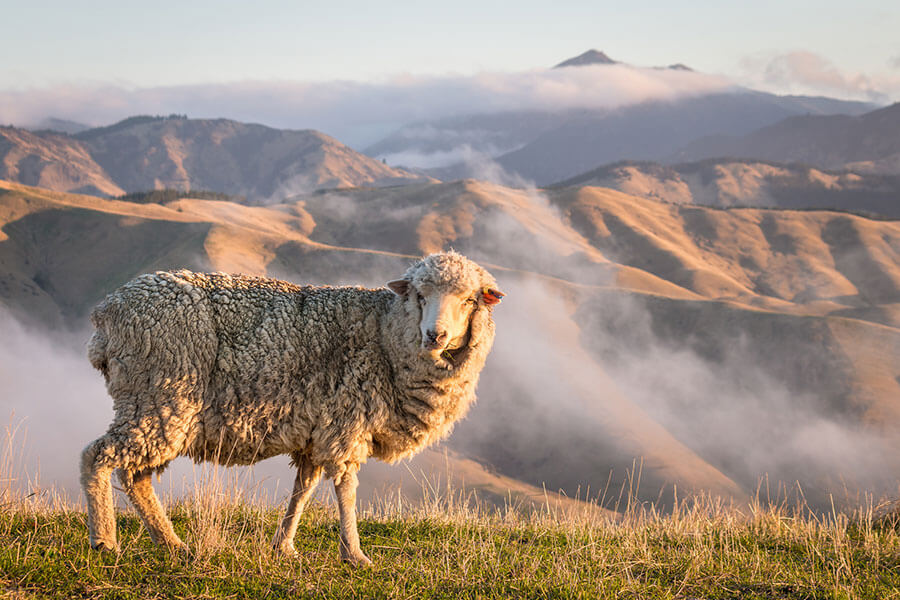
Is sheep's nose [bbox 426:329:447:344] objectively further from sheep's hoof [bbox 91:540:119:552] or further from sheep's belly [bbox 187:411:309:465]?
sheep's hoof [bbox 91:540:119:552]

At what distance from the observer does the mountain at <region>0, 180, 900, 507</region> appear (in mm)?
83938

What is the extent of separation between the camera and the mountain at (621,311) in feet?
275

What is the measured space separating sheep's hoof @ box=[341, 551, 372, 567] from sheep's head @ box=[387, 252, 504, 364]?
1.81 metres

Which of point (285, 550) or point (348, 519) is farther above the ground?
point (348, 519)

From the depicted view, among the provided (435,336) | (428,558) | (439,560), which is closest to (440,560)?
(439,560)

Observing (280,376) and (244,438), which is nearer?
(244,438)

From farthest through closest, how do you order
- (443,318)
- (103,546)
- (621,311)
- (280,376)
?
(621,311) → (280,376) → (443,318) → (103,546)

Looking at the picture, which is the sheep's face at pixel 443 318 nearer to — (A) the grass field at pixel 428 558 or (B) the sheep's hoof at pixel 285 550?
(A) the grass field at pixel 428 558

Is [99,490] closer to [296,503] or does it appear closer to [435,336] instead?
[296,503]

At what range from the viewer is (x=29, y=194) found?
15125 centimetres

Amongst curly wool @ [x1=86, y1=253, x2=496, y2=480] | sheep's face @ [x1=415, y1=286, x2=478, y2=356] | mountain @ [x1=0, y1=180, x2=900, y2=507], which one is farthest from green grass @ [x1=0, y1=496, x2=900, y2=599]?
mountain @ [x1=0, y1=180, x2=900, y2=507]

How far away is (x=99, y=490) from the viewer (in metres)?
5.92

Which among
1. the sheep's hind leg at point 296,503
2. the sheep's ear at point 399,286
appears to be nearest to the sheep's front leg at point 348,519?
the sheep's hind leg at point 296,503

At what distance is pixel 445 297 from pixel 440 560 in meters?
2.23
